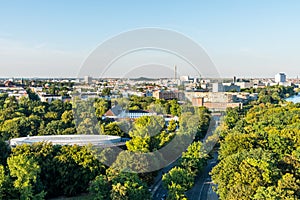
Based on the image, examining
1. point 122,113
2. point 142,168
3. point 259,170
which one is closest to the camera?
point 259,170

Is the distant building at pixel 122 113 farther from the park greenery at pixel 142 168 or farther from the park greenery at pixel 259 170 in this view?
the park greenery at pixel 259 170

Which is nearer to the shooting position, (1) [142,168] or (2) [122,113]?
(1) [142,168]

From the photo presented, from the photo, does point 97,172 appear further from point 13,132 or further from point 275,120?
point 275,120

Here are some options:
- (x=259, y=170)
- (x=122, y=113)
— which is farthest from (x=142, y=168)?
(x=122, y=113)

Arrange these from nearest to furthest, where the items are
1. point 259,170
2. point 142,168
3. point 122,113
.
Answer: point 259,170 → point 142,168 → point 122,113

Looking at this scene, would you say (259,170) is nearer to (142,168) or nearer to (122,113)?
(142,168)

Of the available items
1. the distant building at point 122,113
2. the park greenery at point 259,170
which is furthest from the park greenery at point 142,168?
the distant building at point 122,113

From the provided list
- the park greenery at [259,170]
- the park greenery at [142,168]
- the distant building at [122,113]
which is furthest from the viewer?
the distant building at [122,113]

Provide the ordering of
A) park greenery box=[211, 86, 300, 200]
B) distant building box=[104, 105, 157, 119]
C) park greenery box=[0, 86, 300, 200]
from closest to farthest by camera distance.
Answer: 1. park greenery box=[211, 86, 300, 200]
2. park greenery box=[0, 86, 300, 200]
3. distant building box=[104, 105, 157, 119]

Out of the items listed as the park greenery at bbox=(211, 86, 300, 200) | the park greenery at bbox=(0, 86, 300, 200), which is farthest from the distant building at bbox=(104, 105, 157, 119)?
the park greenery at bbox=(211, 86, 300, 200)

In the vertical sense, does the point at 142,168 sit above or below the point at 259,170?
below

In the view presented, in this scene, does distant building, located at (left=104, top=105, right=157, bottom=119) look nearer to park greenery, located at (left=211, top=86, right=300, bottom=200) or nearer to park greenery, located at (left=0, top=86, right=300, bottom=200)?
park greenery, located at (left=0, top=86, right=300, bottom=200)

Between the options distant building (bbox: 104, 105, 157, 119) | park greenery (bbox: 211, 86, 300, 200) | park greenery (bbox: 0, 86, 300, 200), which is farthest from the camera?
distant building (bbox: 104, 105, 157, 119)
